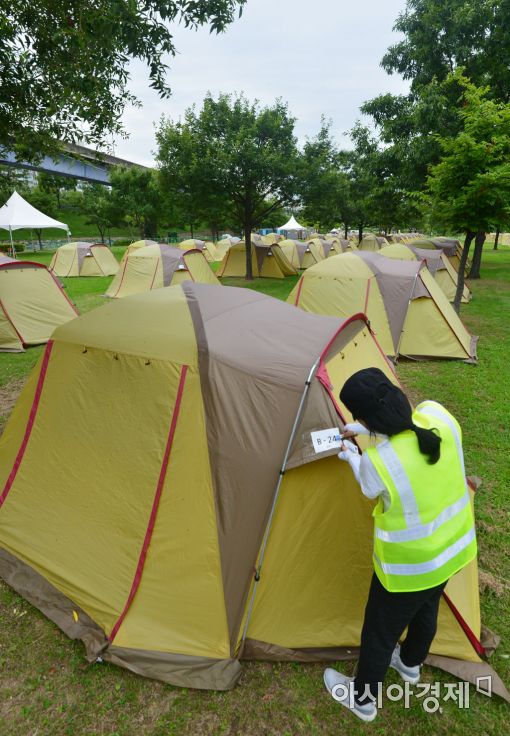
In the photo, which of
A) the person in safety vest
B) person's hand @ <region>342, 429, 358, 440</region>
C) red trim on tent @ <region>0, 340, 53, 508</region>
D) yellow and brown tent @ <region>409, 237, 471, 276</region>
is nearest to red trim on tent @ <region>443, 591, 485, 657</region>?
the person in safety vest

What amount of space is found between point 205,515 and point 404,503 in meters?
1.38

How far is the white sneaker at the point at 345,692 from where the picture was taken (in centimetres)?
241

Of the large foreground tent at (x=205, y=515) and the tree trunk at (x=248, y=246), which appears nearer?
the large foreground tent at (x=205, y=515)

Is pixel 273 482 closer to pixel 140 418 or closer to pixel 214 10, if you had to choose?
pixel 140 418

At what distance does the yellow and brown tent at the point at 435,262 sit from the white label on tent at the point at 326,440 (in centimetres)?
1063

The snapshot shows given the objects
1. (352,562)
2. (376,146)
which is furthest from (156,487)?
(376,146)

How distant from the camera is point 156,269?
13805 millimetres

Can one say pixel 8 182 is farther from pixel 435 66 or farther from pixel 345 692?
pixel 435 66

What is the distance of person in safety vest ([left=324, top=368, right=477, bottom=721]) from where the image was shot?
74.3 inches

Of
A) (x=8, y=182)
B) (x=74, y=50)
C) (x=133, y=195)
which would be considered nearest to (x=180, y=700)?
(x=74, y=50)

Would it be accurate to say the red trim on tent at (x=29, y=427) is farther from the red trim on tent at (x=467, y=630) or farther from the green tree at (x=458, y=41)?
the green tree at (x=458, y=41)

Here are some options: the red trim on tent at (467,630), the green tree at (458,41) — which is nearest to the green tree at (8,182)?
the red trim on tent at (467,630)

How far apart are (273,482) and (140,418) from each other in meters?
1.07

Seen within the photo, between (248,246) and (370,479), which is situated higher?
(370,479)
